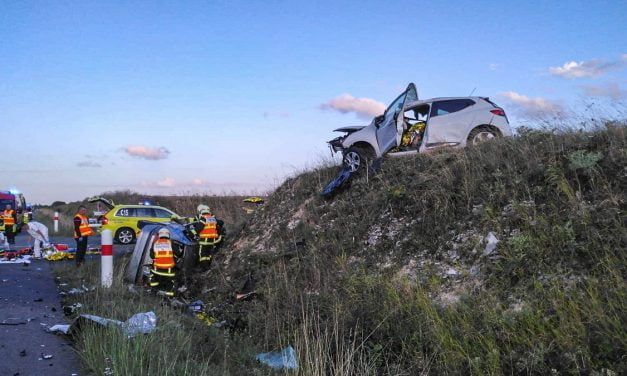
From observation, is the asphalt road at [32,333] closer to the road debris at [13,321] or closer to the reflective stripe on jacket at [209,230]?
the road debris at [13,321]

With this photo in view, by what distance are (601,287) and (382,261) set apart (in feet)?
11.0

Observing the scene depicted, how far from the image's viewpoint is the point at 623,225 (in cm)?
559

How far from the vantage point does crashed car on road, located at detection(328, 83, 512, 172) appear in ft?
34.9

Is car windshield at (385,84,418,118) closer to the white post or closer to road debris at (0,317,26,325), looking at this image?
the white post

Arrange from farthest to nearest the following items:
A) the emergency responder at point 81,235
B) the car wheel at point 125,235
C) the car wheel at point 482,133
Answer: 1. the car wheel at point 125,235
2. the emergency responder at point 81,235
3. the car wheel at point 482,133

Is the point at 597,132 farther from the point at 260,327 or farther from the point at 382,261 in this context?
the point at 260,327

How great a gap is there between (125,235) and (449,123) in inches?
595

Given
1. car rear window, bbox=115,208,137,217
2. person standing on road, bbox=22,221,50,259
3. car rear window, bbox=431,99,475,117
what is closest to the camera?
car rear window, bbox=431,99,475,117

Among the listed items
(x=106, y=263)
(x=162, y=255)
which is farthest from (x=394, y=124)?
(x=106, y=263)

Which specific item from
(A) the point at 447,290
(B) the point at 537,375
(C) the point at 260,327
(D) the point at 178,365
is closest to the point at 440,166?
(A) the point at 447,290

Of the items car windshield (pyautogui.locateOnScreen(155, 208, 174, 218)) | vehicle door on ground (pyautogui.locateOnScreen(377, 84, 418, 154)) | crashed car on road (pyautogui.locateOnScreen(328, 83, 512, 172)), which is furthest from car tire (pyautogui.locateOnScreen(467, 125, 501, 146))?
car windshield (pyautogui.locateOnScreen(155, 208, 174, 218))

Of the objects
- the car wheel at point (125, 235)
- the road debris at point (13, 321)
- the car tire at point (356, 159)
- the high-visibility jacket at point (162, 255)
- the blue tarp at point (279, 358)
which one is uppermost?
the car tire at point (356, 159)

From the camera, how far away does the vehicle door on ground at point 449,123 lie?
34.8 feet

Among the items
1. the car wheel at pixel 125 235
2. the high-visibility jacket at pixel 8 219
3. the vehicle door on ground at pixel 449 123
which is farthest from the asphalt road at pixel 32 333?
the car wheel at pixel 125 235
